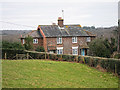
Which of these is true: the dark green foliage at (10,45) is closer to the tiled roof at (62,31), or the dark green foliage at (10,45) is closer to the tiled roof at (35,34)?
the tiled roof at (35,34)

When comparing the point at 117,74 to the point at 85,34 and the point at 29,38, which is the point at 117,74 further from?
the point at 85,34

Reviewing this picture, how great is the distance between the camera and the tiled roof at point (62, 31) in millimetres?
43278

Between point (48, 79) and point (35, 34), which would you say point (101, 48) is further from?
point (48, 79)

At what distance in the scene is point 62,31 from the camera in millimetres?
44469

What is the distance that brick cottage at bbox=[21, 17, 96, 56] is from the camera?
42662 millimetres

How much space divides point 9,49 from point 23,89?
20.8 m

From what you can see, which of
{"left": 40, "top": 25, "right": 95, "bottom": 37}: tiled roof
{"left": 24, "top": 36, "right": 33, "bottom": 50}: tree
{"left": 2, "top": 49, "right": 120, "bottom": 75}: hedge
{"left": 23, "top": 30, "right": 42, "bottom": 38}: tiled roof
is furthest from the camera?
{"left": 40, "top": 25, "right": 95, "bottom": 37}: tiled roof

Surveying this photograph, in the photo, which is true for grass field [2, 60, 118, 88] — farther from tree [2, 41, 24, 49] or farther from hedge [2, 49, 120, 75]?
tree [2, 41, 24, 49]

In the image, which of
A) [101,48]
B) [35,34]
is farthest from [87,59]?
[35,34]

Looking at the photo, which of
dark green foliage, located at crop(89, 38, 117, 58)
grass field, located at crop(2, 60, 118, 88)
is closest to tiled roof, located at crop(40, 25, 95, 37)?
dark green foliage, located at crop(89, 38, 117, 58)

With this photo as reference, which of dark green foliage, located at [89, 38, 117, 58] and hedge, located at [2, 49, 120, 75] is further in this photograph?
dark green foliage, located at [89, 38, 117, 58]

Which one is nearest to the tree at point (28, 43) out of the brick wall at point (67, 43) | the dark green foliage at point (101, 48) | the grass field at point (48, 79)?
the brick wall at point (67, 43)

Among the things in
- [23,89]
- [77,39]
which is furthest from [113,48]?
[23,89]

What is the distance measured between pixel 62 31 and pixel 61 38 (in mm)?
1931
